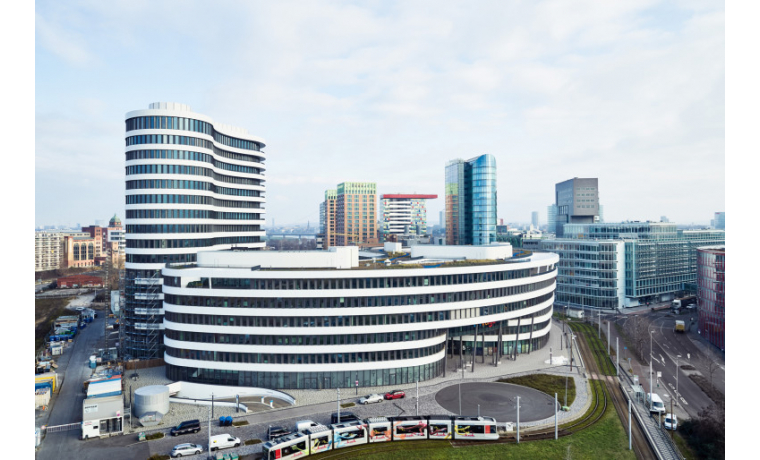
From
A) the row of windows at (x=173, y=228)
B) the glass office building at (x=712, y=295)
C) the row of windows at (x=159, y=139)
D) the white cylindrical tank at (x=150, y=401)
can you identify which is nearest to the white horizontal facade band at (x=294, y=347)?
the white cylindrical tank at (x=150, y=401)

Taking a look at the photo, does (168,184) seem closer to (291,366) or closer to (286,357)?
(286,357)

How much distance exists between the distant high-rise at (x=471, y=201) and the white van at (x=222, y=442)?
100883 millimetres

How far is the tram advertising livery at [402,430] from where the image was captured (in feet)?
180

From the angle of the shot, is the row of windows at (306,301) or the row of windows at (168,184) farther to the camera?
the row of windows at (168,184)

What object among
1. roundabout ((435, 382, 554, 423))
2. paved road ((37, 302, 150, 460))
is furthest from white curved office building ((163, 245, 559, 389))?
paved road ((37, 302, 150, 460))

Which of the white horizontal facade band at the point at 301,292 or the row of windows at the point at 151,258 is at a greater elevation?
the row of windows at the point at 151,258

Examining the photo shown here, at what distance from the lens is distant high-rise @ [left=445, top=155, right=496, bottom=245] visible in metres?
138

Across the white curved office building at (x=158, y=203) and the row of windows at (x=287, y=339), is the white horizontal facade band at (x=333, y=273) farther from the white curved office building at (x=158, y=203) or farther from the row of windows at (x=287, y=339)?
the white curved office building at (x=158, y=203)

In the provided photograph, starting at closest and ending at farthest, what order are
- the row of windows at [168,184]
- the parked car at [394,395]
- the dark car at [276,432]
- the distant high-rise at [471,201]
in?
the dark car at [276,432] < the parked car at [394,395] < the row of windows at [168,184] < the distant high-rise at [471,201]

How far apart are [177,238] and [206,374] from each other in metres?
32.8

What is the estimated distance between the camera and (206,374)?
242 feet

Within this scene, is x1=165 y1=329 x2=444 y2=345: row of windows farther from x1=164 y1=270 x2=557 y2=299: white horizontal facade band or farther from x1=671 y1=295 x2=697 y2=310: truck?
x1=671 y1=295 x2=697 y2=310: truck

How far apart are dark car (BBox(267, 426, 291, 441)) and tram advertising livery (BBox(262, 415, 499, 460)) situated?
364 cm
